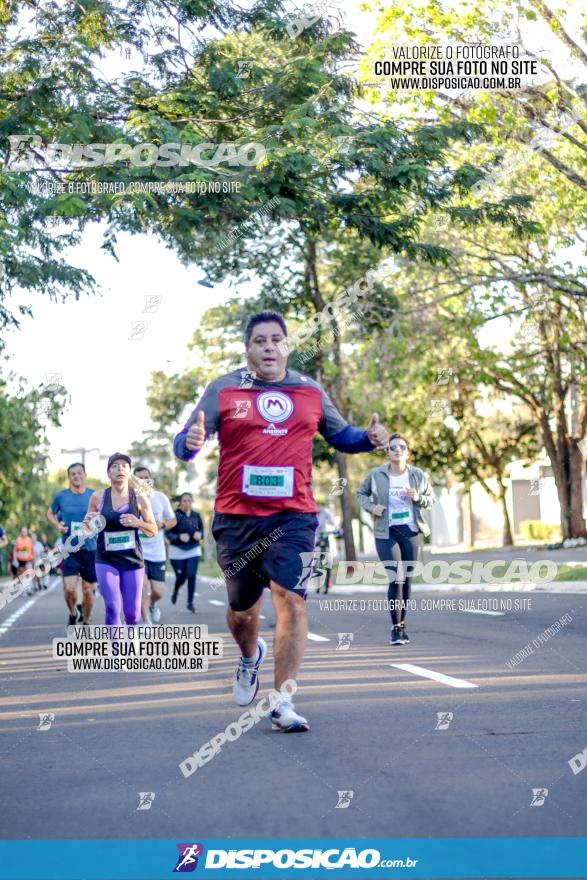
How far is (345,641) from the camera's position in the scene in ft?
43.6

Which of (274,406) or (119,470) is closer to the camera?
(274,406)

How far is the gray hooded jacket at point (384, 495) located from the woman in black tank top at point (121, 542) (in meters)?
2.29

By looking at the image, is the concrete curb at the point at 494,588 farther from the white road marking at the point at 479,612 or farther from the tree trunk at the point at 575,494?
the tree trunk at the point at 575,494

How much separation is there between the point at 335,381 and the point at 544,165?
9204 mm

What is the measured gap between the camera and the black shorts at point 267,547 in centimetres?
709

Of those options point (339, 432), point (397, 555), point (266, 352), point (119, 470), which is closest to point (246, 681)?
point (339, 432)

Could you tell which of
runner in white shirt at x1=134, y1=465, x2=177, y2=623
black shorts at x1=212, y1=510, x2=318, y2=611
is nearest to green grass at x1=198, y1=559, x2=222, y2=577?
runner in white shirt at x1=134, y1=465, x2=177, y2=623

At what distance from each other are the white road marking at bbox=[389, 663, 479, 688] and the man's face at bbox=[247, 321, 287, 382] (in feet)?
9.55

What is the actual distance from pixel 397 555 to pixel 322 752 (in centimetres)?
619

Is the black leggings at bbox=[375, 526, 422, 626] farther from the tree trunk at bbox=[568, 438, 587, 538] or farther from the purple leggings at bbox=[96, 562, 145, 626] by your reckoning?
the tree trunk at bbox=[568, 438, 587, 538]

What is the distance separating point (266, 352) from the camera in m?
7.23

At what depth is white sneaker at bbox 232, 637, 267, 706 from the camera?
772 cm

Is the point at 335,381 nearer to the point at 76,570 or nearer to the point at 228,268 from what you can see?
the point at 228,268

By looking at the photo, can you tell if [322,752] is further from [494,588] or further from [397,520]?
[494,588]
